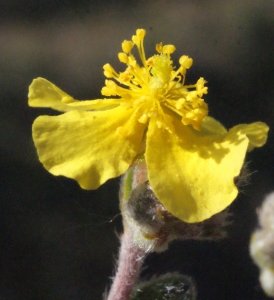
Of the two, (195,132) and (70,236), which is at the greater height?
(195,132)

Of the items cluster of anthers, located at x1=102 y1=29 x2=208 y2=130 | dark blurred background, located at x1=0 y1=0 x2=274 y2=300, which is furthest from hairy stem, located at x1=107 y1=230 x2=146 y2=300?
dark blurred background, located at x1=0 y1=0 x2=274 y2=300

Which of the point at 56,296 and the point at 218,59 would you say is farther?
the point at 218,59

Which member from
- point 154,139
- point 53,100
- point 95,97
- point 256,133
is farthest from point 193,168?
point 95,97

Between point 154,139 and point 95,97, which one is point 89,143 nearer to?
point 154,139

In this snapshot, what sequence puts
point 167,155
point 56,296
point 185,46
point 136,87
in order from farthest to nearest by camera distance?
point 185,46 → point 56,296 → point 136,87 → point 167,155

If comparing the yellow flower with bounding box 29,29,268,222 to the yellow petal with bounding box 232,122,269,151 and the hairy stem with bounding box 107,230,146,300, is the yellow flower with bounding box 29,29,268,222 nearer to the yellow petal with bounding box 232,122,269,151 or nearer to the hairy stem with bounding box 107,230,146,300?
the yellow petal with bounding box 232,122,269,151

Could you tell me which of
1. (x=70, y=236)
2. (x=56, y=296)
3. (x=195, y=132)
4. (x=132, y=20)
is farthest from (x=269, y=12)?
(x=195, y=132)

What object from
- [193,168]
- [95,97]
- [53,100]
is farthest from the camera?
[95,97]

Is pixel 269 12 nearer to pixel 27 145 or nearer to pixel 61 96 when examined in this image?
pixel 27 145
